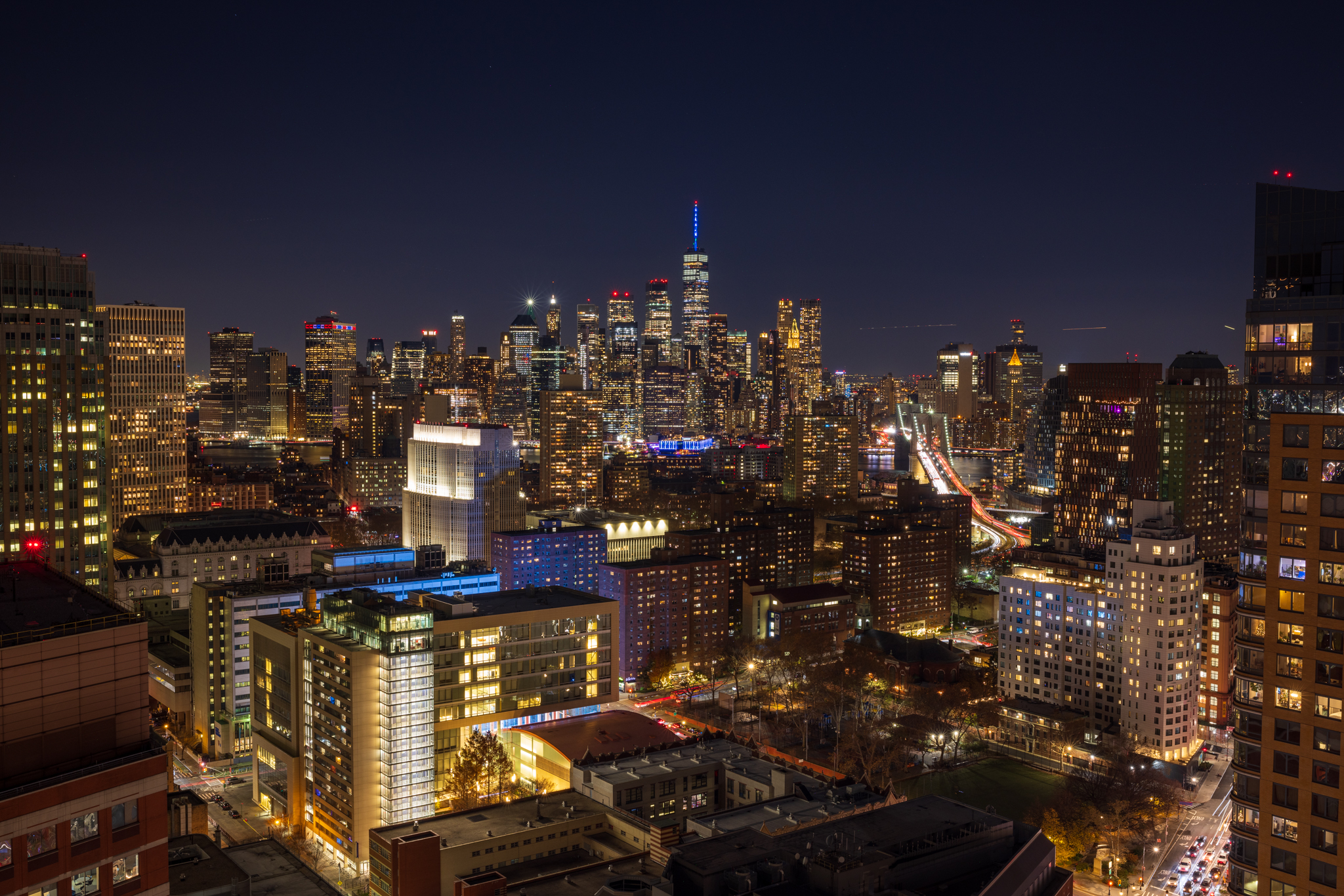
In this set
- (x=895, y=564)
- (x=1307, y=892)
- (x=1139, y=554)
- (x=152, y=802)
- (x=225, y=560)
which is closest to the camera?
(x=152, y=802)

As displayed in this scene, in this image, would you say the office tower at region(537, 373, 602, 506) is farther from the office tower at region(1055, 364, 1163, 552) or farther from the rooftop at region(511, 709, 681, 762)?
the rooftop at region(511, 709, 681, 762)

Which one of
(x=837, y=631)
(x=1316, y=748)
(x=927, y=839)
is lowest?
(x=837, y=631)

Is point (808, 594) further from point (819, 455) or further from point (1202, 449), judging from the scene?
point (819, 455)

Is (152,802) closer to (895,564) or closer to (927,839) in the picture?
(927,839)

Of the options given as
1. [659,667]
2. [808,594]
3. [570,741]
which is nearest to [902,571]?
[808,594]

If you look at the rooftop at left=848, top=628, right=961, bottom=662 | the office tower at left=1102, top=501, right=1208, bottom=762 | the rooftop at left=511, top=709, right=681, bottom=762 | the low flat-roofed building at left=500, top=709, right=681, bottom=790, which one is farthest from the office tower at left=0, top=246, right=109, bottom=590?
the office tower at left=1102, top=501, right=1208, bottom=762

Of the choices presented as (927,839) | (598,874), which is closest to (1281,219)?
(927,839)
